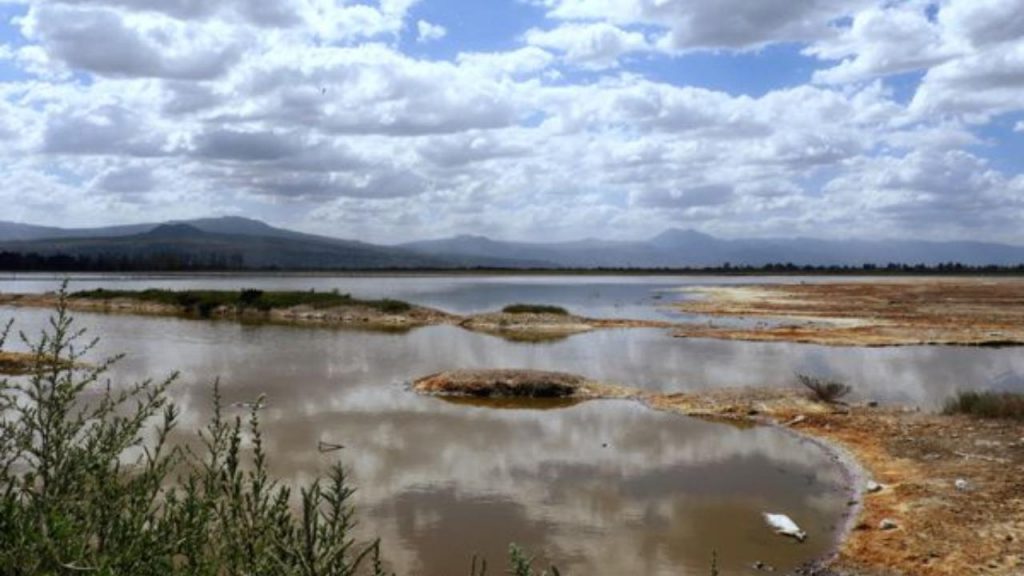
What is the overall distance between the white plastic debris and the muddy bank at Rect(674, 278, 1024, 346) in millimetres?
32748

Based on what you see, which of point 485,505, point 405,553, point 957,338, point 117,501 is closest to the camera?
point 117,501

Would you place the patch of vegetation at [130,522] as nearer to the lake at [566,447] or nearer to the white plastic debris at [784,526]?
the lake at [566,447]

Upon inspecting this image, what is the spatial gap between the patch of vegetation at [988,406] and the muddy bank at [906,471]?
77 centimetres

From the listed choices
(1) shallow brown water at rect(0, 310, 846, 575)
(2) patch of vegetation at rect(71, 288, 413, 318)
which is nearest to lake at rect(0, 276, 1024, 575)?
(1) shallow brown water at rect(0, 310, 846, 575)

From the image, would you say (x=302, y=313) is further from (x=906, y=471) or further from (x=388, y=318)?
(x=906, y=471)

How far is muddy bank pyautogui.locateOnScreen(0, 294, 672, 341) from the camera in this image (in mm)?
55344

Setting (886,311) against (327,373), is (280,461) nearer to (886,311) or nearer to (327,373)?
(327,373)

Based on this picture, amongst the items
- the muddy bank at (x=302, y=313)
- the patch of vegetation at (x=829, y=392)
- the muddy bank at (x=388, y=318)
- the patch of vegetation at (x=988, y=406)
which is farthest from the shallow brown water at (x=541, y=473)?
the muddy bank at (x=302, y=313)

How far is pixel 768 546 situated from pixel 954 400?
1507 centimetres

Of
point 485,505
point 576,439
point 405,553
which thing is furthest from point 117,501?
point 576,439

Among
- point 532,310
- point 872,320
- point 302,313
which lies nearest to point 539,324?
point 532,310

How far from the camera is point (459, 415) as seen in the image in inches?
976

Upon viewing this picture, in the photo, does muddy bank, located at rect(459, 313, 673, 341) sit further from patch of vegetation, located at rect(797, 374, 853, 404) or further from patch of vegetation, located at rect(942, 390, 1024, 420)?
patch of vegetation, located at rect(942, 390, 1024, 420)

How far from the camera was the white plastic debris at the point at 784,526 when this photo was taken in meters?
13.6
